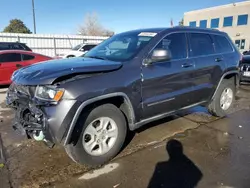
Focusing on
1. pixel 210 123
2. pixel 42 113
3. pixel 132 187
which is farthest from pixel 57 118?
pixel 210 123

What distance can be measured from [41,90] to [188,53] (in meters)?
2.61

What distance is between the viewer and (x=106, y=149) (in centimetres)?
334

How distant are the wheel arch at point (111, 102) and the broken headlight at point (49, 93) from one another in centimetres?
28

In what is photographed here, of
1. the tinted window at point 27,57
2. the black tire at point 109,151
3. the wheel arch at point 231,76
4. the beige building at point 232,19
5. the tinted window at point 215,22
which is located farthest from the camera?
the tinted window at point 215,22

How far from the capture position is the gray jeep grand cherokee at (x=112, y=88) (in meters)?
2.77

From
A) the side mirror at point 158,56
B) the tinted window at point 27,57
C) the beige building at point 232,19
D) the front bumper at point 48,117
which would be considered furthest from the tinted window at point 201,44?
the beige building at point 232,19

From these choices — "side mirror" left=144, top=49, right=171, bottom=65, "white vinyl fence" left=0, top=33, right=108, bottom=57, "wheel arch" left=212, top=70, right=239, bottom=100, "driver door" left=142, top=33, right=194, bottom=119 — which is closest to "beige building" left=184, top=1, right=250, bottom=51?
"white vinyl fence" left=0, top=33, right=108, bottom=57

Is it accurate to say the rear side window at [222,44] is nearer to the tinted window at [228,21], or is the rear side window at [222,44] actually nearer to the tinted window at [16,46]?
the tinted window at [16,46]

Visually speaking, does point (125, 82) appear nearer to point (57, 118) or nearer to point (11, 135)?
point (57, 118)

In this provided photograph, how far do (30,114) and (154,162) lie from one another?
1788mm

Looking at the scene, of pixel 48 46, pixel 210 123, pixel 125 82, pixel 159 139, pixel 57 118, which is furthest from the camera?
pixel 48 46

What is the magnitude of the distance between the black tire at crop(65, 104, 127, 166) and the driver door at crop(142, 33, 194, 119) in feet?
1.50

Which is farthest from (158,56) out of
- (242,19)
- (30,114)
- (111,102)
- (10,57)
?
(242,19)

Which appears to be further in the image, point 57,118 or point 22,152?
point 22,152
